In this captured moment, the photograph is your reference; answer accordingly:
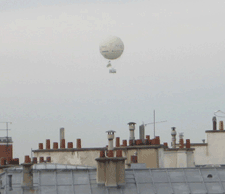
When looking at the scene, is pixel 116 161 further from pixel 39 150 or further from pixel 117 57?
pixel 117 57

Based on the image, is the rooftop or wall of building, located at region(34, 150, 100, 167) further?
wall of building, located at region(34, 150, 100, 167)

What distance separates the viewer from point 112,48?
6919 centimetres

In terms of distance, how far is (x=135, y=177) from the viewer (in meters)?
42.2

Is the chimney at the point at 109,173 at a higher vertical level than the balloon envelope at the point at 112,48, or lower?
lower

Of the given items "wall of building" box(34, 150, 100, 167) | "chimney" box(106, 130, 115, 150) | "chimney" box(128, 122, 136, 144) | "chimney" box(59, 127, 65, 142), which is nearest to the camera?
"chimney" box(106, 130, 115, 150)

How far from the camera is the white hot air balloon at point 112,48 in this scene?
227 ft

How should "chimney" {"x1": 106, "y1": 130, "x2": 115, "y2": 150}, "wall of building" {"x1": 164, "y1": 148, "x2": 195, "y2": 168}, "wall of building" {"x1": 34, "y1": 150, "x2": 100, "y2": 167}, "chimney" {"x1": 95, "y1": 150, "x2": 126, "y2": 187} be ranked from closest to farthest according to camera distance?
"chimney" {"x1": 95, "y1": 150, "x2": 126, "y2": 187} < "chimney" {"x1": 106, "y1": 130, "x2": 115, "y2": 150} < "wall of building" {"x1": 164, "y1": 148, "x2": 195, "y2": 168} < "wall of building" {"x1": 34, "y1": 150, "x2": 100, "y2": 167}

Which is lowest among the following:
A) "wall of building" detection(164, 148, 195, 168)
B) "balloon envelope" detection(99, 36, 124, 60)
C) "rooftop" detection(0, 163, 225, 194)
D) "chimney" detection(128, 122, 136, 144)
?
"rooftop" detection(0, 163, 225, 194)

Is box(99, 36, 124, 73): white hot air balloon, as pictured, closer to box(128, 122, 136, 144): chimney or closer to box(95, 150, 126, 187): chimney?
box(128, 122, 136, 144): chimney

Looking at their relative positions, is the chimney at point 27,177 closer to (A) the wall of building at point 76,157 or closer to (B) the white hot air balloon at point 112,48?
(A) the wall of building at point 76,157

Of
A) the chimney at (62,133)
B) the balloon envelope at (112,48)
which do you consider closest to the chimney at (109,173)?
the chimney at (62,133)

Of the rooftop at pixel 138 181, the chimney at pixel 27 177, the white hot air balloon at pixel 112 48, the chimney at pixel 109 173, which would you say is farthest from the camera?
the white hot air balloon at pixel 112 48

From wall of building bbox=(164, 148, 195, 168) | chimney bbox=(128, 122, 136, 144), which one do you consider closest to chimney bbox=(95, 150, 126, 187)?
wall of building bbox=(164, 148, 195, 168)

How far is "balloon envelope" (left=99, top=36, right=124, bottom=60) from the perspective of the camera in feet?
227
